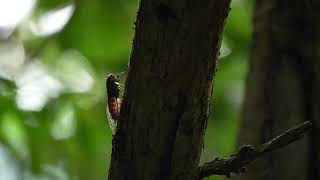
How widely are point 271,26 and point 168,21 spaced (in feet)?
1.92

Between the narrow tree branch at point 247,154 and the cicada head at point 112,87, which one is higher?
the cicada head at point 112,87

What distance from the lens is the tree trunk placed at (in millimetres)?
568

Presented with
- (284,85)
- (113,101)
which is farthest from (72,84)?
(113,101)

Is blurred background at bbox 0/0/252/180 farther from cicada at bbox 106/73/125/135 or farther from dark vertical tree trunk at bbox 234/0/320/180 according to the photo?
cicada at bbox 106/73/125/135

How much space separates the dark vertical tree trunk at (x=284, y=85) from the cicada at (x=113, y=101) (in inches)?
15.0

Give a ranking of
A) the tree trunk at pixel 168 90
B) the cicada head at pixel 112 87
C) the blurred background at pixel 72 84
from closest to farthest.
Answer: the tree trunk at pixel 168 90 < the cicada head at pixel 112 87 < the blurred background at pixel 72 84

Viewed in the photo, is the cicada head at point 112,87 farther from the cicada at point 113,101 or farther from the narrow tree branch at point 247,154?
the narrow tree branch at point 247,154

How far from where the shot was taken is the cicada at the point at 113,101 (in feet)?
2.14

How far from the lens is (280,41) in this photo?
1103 millimetres

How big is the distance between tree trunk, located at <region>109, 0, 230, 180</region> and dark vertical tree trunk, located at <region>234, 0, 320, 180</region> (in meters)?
0.41

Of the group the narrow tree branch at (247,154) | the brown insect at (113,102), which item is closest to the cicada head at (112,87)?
the brown insect at (113,102)

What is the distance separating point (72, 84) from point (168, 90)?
104 centimetres

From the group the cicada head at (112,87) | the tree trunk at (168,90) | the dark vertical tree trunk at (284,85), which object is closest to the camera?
the tree trunk at (168,90)

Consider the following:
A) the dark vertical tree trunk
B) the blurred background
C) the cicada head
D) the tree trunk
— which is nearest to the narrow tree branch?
the tree trunk
